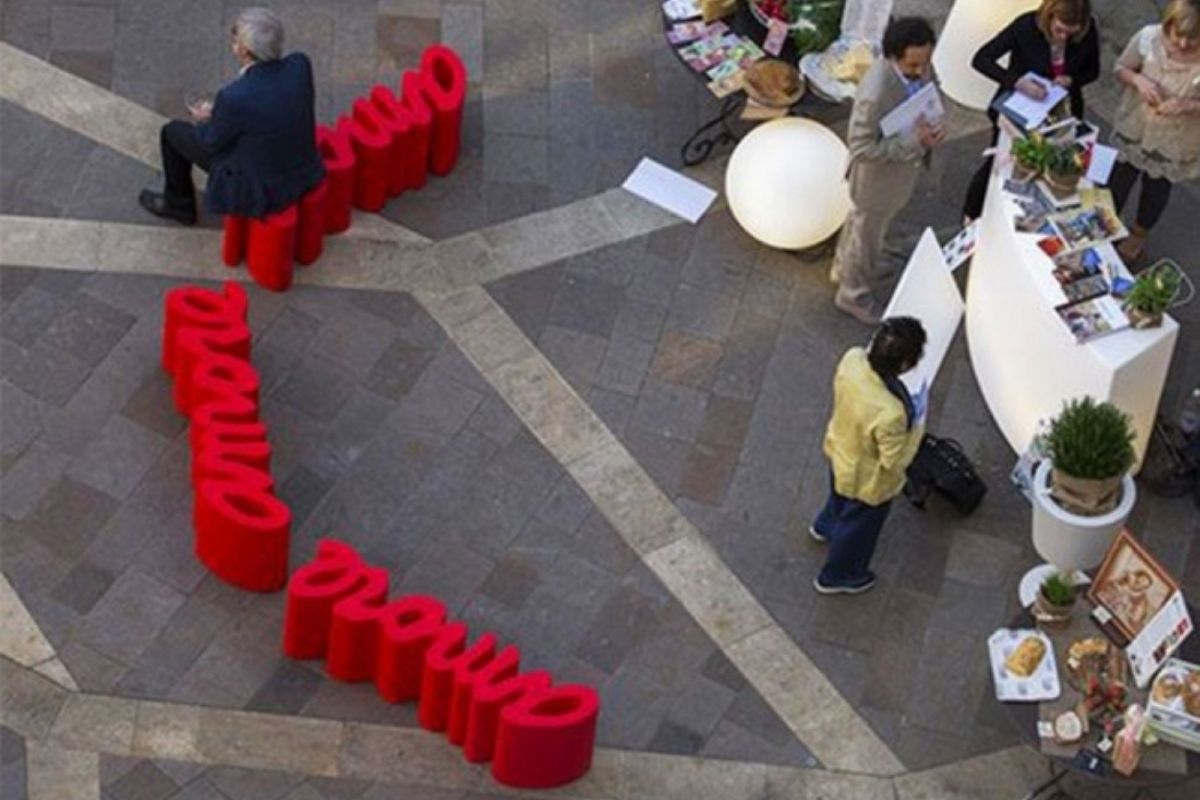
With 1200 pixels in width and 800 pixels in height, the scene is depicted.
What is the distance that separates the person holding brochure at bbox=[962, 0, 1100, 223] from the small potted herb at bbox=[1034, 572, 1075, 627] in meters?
2.77

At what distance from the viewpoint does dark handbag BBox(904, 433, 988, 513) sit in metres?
11.4

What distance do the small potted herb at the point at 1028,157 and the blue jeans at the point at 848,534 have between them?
68.3 inches

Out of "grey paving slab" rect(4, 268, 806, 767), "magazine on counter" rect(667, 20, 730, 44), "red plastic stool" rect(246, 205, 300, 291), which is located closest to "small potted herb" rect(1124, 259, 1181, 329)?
"grey paving slab" rect(4, 268, 806, 767)

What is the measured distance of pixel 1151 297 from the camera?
1088cm

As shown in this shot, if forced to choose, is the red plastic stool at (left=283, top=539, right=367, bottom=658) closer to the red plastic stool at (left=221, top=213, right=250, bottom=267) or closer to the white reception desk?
the red plastic stool at (left=221, top=213, right=250, bottom=267)

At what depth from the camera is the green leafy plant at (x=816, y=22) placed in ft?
40.9

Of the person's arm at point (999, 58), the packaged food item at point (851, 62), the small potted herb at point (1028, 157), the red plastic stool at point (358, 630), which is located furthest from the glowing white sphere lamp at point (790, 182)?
the red plastic stool at point (358, 630)

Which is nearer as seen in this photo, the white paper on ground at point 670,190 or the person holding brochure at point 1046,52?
the person holding brochure at point 1046,52

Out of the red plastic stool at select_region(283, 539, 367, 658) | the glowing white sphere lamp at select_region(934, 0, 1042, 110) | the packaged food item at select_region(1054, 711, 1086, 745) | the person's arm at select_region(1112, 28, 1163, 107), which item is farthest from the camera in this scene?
the glowing white sphere lamp at select_region(934, 0, 1042, 110)

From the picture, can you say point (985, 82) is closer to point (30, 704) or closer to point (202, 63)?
point (202, 63)

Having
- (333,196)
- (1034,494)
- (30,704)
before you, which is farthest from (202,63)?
(1034,494)

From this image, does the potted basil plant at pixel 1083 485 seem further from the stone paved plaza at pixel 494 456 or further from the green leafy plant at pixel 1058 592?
the stone paved plaza at pixel 494 456

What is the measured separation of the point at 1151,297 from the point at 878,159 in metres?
1.52

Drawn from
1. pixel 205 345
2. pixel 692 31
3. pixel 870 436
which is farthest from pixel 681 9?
pixel 870 436
